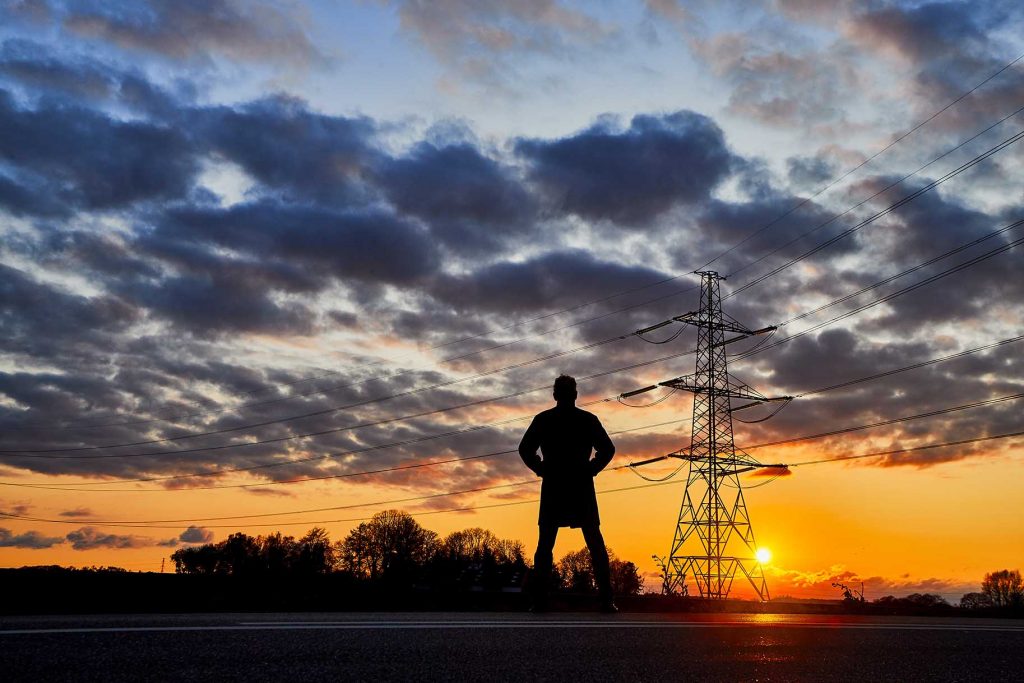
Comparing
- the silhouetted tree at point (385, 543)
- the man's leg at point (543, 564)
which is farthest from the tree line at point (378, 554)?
the man's leg at point (543, 564)

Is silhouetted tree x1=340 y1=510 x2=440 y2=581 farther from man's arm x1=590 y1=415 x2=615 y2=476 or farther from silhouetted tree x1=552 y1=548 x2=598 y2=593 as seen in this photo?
man's arm x1=590 y1=415 x2=615 y2=476

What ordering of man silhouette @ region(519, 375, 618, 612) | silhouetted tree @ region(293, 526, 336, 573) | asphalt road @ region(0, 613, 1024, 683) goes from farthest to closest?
silhouetted tree @ region(293, 526, 336, 573) → man silhouette @ region(519, 375, 618, 612) → asphalt road @ region(0, 613, 1024, 683)

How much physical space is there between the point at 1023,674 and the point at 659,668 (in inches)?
94.0

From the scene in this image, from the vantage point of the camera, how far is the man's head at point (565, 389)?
997 cm

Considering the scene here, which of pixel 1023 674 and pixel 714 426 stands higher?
pixel 714 426

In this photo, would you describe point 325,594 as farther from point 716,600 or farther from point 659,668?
point 659,668

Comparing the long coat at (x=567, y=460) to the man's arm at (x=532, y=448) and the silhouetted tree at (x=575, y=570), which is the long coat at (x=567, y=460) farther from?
the silhouetted tree at (x=575, y=570)

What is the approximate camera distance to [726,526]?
43.6 meters

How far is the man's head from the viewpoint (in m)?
9.97

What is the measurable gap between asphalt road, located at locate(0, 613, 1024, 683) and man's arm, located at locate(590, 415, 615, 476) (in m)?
2.58

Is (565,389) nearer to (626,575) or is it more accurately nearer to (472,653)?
(472,653)

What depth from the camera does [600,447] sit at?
398 inches

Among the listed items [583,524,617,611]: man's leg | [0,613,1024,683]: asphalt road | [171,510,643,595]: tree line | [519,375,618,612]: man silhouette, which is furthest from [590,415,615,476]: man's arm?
[171,510,643,595]: tree line

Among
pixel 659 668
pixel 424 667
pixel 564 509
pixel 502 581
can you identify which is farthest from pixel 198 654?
pixel 502 581
